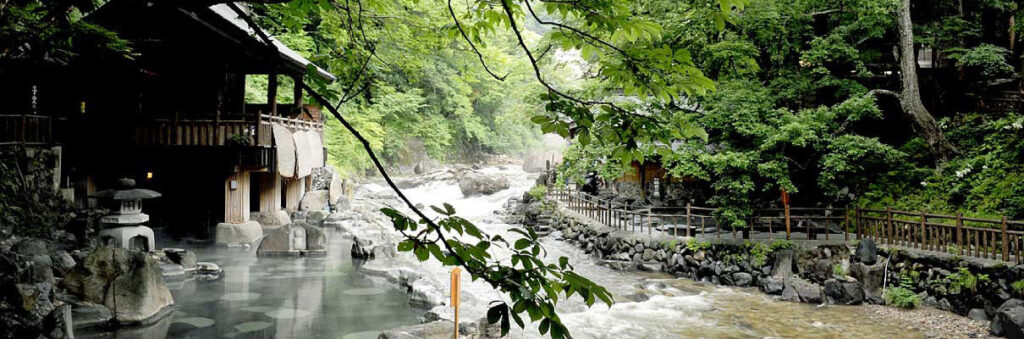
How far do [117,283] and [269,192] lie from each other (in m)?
11.0

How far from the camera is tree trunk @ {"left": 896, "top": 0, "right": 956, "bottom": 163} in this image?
46.3 ft

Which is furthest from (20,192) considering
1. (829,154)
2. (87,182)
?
(829,154)

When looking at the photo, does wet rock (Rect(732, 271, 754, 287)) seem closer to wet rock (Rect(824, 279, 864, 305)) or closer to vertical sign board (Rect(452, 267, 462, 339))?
wet rock (Rect(824, 279, 864, 305))

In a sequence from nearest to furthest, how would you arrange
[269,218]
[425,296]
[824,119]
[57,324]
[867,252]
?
[57,324], [425,296], [867,252], [824,119], [269,218]

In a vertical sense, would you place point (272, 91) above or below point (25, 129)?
above

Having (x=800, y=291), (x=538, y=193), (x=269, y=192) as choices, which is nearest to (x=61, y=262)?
(x=269, y=192)

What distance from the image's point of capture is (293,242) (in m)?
15.5

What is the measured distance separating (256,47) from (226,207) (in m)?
15.8

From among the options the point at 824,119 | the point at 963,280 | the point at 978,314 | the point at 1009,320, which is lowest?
the point at 978,314

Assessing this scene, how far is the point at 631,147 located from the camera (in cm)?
241

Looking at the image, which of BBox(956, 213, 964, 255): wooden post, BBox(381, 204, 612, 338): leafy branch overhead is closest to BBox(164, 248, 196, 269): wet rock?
BBox(381, 204, 612, 338): leafy branch overhead

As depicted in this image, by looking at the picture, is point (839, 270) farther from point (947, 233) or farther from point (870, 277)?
point (947, 233)

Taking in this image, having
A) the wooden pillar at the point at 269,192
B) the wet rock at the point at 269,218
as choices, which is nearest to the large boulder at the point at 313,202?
the wooden pillar at the point at 269,192

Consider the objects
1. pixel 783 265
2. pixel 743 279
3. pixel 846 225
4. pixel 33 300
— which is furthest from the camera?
pixel 743 279
